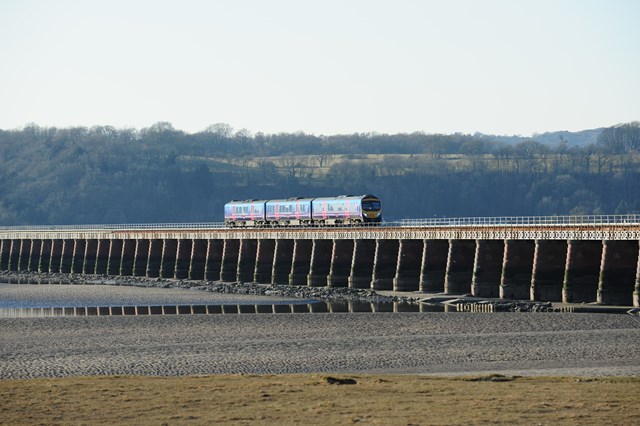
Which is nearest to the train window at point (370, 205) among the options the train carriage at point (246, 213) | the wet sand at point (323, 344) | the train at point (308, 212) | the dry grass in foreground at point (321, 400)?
the train at point (308, 212)

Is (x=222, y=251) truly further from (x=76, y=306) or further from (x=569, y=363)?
(x=569, y=363)

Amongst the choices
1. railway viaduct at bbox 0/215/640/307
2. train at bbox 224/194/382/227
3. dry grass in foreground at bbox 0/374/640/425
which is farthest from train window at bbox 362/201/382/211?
dry grass in foreground at bbox 0/374/640/425

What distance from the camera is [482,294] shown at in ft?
237

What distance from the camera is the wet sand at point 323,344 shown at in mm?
42094

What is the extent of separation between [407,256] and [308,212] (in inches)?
1010

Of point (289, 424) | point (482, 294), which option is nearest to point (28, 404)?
point (289, 424)

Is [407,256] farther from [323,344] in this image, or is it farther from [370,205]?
[323,344]

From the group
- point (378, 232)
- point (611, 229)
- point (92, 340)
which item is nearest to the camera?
point (92, 340)

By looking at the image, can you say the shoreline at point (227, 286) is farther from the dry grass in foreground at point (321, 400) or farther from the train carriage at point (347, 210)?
the dry grass in foreground at point (321, 400)

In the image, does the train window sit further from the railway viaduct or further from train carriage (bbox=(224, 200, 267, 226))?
train carriage (bbox=(224, 200, 267, 226))

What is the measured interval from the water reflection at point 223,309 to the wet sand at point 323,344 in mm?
3565

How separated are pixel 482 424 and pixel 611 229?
121ft

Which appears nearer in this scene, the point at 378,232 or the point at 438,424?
the point at 438,424

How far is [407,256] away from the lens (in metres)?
82.5
